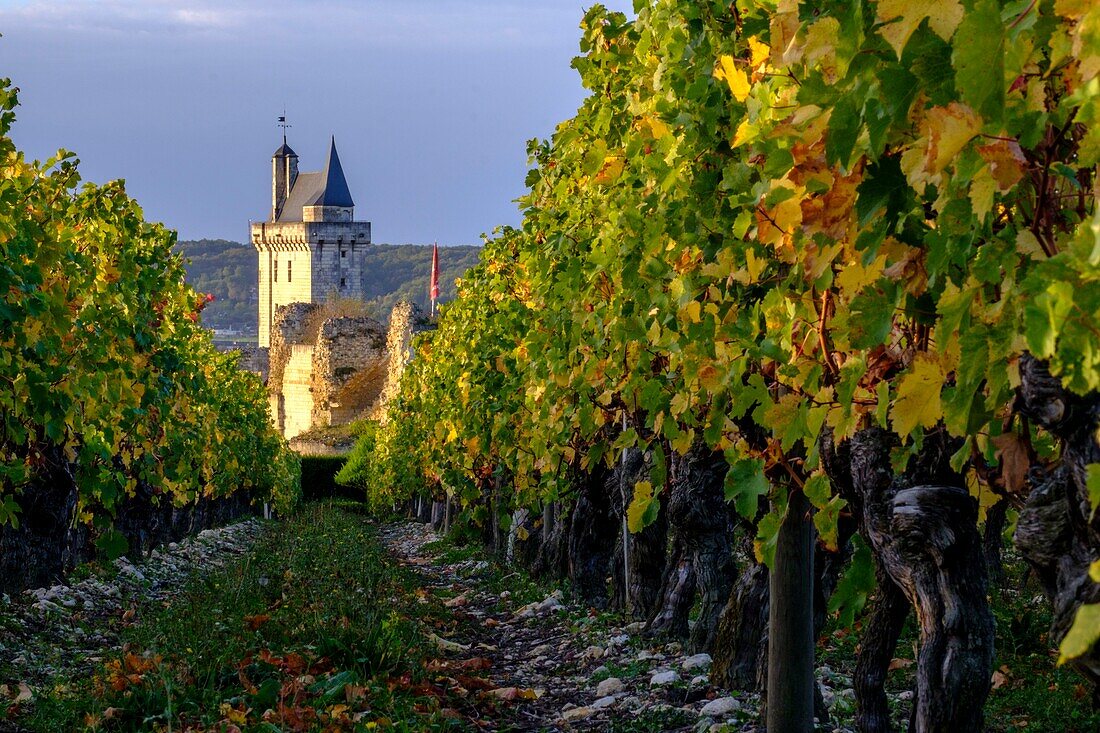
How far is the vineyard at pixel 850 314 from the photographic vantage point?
219 centimetres

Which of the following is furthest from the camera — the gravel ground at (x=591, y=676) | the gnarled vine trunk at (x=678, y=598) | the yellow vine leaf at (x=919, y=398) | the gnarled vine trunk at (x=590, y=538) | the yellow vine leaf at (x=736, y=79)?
the gnarled vine trunk at (x=590, y=538)

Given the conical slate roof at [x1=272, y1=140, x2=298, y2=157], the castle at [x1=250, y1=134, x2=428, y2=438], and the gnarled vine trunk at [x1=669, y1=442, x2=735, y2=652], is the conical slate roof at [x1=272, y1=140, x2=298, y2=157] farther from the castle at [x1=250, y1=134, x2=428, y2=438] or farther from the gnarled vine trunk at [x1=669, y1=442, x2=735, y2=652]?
the gnarled vine trunk at [x1=669, y1=442, x2=735, y2=652]

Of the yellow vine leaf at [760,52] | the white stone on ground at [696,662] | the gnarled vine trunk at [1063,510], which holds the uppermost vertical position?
the yellow vine leaf at [760,52]

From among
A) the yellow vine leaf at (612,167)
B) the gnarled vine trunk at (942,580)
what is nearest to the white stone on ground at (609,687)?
the yellow vine leaf at (612,167)

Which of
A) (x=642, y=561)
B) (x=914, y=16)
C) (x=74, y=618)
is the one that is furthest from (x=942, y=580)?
(x=74, y=618)

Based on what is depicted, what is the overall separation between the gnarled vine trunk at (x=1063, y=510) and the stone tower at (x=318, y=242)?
263 feet

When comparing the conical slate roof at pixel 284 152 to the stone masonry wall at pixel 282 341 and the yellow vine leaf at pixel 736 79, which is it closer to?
the stone masonry wall at pixel 282 341

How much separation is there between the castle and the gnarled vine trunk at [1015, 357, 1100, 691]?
3889cm

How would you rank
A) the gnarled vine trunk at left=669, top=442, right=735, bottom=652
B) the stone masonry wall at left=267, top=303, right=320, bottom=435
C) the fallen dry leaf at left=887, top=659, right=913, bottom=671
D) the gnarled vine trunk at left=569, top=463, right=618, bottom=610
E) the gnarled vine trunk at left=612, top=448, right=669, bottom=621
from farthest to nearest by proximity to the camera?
the stone masonry wall at left=267, top=303, right=320, bottom=435 < the gnarled vine trunk at left=569, top=463, right=618, bottom=610 < the gnarled vine trunk at left=612, top=448, right=669, bottom=621 < the fallen dry leaf at left=887, top=659, right=913, bottom=671 < the gnarled vine trunk at left=669, top=442, right=735, bottom=652

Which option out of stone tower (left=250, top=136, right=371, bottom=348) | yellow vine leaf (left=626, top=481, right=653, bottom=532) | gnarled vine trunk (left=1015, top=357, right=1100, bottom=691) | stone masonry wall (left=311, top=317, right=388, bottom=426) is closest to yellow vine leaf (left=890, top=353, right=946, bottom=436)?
gnarled vine trunk (left=1015, top=357, right=1100, bottom=691)

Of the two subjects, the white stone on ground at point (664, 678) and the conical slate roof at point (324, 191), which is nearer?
the white stone on ground at point (664, 678)

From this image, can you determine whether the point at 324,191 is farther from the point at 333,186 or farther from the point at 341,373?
the point at 341,373

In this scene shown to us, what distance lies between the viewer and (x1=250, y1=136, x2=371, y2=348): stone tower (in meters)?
82.2

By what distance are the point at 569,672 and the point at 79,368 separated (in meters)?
3.90
